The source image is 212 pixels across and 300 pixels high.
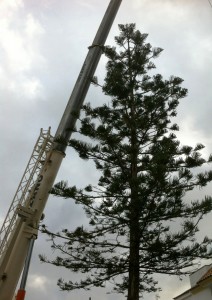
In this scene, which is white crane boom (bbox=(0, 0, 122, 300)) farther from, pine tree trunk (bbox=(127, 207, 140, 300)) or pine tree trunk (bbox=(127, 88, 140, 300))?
pine tree trunk (bbox=(127, 207, 140, 300))

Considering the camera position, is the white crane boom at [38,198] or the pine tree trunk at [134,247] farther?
the pine tree trunk at [134,247]

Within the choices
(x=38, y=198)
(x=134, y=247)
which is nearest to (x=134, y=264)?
(x=134, y=247)

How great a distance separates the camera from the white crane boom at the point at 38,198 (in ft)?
24.4

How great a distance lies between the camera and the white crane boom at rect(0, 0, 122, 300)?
7.43 m

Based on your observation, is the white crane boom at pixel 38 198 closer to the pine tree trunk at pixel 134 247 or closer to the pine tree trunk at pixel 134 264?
the pine tree trunk at pixel 134 247

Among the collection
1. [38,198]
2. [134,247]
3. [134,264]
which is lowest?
[134,264]

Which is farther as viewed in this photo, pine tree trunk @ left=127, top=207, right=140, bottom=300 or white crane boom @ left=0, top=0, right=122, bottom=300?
pine tree trunk @ left=127, top=207, right=140, bottom=300

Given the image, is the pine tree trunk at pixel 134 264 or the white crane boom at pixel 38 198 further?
the pine tree trunk at pixel 134 264

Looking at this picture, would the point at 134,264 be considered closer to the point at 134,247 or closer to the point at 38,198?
the point at 134,247

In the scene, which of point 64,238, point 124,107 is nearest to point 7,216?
point 64,238

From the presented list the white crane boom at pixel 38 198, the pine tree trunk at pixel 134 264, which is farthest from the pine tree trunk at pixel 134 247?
the white crane boom at pixel 38 198

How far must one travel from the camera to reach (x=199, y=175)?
390 inches

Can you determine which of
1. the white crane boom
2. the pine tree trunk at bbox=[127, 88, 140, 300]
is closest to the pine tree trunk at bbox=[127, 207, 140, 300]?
the pine tree trunk at bbox=[127, 88, 140, 300]

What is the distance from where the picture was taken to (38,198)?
830 cm
